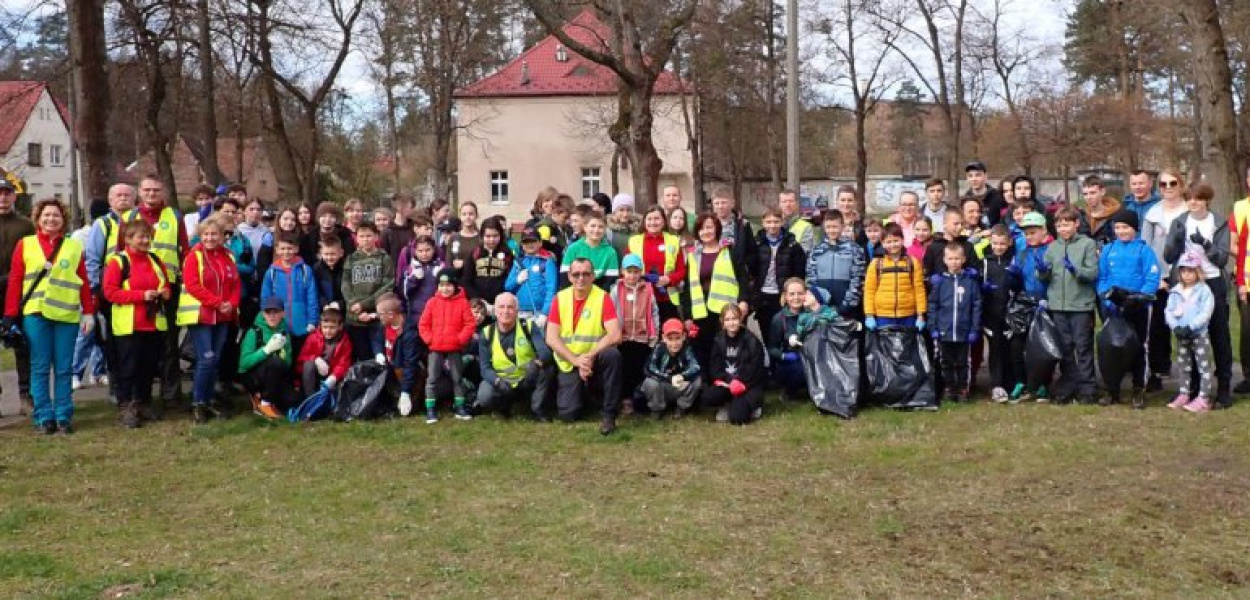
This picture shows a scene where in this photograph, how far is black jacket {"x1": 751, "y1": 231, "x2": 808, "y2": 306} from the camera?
8.77 m

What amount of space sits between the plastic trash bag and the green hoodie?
0.40 metres

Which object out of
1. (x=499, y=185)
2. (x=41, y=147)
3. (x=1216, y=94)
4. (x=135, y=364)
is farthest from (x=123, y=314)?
(x=41, y=147)

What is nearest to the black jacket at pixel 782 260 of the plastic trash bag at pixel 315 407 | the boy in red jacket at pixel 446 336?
the boy in red jacket at pixel 446 336

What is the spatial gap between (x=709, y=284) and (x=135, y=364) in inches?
182

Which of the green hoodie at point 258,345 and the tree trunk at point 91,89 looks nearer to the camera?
the green hoodie at point 258,345

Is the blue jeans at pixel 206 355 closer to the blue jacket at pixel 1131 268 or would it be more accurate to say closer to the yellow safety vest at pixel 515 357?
the yellow safety vest at pixel 515 357

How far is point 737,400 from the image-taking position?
7934 mm

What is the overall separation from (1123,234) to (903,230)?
1.73 meters

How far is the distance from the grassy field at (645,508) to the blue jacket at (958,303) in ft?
2.12

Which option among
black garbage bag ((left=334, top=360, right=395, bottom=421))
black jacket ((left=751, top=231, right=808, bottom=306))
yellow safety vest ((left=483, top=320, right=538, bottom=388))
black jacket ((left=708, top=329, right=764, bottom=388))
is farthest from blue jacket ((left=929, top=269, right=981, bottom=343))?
black garbage bag ((left=334, top=360, right=395, bottom=421))

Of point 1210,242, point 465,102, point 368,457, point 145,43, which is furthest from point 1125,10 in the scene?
point 465,102

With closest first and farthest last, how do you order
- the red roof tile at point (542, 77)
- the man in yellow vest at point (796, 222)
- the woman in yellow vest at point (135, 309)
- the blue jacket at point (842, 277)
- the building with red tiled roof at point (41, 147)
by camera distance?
the woman in yellow vest at point (135, 309), the blue jacket at point (842, 277), the man in yellow vest at point (796, 222), the red roof tile at point (542, 77), the building with red tiled roof at point (41, 147)

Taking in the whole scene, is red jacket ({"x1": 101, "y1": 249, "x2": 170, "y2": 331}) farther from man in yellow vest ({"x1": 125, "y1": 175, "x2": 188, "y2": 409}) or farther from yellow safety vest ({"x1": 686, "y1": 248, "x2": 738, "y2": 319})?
yellow safety vest ({"x1": 686, "y1": 248, "x2": 738, "y2": 319})

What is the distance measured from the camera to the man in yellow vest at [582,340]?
7.82 m
